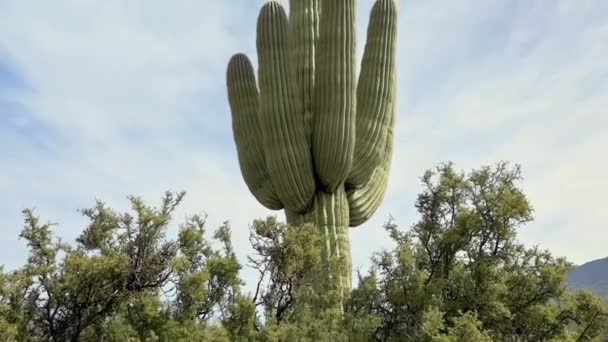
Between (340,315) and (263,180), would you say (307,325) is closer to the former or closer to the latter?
(340,315)

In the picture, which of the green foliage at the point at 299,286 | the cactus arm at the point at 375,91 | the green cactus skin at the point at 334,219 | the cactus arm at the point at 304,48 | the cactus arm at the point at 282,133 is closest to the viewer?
the green foliage at the point at 299,286

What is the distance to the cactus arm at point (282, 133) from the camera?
1024 cm

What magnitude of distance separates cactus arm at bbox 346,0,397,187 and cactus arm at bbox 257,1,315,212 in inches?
39.6

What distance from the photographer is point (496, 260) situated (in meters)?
7.73

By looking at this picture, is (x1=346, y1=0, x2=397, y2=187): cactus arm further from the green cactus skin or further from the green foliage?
the green foliage

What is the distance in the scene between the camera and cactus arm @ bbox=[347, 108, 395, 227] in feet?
36.8

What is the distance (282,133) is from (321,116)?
27.9 inches

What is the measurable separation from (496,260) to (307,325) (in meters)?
2.53

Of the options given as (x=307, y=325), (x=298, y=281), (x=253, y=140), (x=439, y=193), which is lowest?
(x=307, y=325)

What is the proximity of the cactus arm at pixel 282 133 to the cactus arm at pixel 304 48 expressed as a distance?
0.20 meters

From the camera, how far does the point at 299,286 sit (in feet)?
25.1

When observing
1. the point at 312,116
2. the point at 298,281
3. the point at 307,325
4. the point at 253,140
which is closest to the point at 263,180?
the point at 253,140

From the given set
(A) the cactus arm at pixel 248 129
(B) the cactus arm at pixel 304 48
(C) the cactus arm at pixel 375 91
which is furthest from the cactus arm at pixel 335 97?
(A) the cactus arm at pixel 248 129

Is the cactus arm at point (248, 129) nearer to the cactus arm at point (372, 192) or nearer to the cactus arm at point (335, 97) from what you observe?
the cactus arm at point (335, 97)
